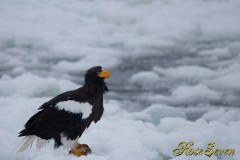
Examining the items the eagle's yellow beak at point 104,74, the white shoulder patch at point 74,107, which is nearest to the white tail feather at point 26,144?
the white shoulder patch at point 74,107

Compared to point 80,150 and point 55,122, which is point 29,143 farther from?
point 80,150

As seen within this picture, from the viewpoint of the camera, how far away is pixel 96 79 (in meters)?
4.38

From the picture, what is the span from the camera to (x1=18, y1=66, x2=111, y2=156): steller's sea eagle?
4121 mm

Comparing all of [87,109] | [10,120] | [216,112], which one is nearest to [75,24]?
[216,112]

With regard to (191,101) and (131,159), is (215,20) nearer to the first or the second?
(191,101)

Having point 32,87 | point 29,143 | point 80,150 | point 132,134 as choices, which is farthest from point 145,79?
point 29,143

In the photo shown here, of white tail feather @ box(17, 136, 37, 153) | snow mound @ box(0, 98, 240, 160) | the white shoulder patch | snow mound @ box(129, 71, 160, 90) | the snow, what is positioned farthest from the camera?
snow mound @ box(129, 71, 160, 90)

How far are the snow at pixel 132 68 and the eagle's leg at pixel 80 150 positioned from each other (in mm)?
80

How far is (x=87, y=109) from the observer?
4230mm

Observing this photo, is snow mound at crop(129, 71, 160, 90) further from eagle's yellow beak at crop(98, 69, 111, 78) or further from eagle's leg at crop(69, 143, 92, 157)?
eagle's leg at crop(69, 143, 92, 157)

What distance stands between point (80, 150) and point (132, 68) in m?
5.02

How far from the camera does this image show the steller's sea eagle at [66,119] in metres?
4.12

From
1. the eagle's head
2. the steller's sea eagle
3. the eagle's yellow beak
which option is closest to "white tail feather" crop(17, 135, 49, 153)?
the steller's sea eagle

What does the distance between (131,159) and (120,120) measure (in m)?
1.70
